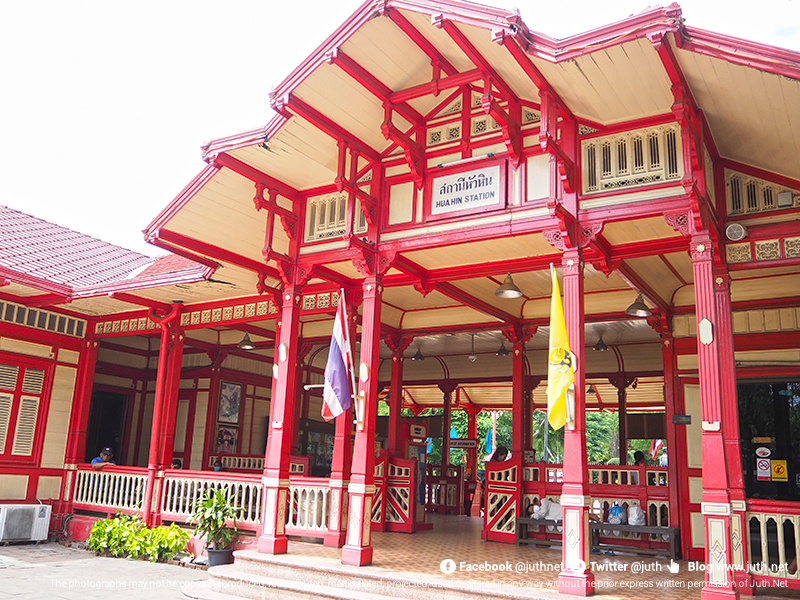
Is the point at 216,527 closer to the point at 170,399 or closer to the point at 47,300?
the point at 170,399

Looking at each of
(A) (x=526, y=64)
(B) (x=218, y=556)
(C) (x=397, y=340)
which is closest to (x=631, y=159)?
(A) (x=526, y=64)

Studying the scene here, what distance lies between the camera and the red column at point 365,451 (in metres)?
7.67

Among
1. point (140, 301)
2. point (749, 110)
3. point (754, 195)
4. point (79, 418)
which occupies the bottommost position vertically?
point (79, 418)

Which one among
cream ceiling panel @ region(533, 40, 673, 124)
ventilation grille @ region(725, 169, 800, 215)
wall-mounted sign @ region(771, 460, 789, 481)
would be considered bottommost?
wall-mounted sign @ region(771, 460, 789, 481)

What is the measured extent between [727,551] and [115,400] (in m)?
14.3

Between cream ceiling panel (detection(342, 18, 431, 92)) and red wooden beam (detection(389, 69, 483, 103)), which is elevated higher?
cream ceiling panel (detection(342, 18, 431, 92))

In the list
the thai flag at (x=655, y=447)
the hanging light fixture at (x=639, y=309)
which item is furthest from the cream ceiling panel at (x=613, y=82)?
the thai flag at (x=655, y=447)

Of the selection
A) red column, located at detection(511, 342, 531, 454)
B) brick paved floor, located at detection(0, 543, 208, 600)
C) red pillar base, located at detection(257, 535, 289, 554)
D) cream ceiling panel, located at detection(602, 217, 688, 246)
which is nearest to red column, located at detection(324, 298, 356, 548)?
red pillar base, located at detection(257, 535, 289, 554)

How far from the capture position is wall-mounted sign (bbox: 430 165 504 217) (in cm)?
771

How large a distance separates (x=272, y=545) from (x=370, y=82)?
19.2ft

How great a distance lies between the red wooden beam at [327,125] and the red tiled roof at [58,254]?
629cm

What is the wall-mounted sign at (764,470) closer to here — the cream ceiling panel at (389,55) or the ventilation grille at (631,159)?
the ventilation grille at (631,159)

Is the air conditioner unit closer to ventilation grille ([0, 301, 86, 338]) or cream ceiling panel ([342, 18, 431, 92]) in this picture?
ventilation grille ([0, 301, 86, 338])

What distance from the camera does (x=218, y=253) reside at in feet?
31.4
